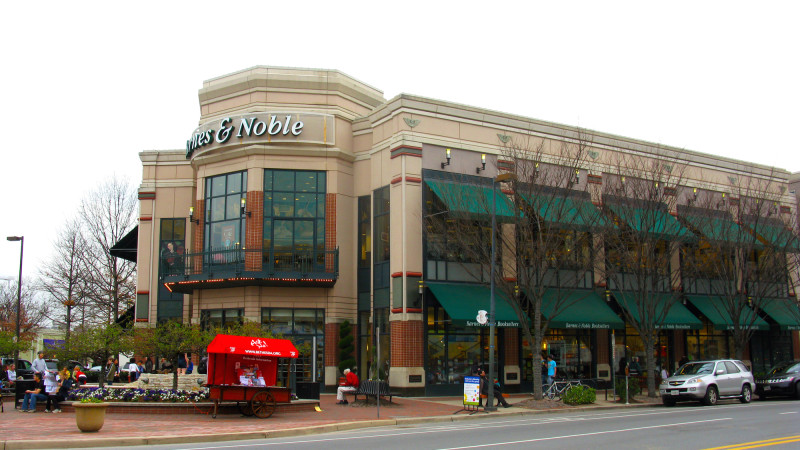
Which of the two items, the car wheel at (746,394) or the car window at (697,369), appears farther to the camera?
the car wheel at (746,394)

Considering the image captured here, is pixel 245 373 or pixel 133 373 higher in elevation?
pixel 245 373

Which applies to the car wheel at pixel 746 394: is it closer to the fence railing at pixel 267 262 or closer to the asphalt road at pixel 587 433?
the asphalt road at pixel 587 433

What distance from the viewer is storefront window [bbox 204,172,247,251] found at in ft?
102

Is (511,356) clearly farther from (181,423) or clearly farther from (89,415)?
(89,415)

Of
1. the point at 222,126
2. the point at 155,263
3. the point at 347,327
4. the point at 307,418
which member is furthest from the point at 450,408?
the point at 155,263

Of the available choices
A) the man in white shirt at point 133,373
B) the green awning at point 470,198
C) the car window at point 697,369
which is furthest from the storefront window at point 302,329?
the car window at point 697,369

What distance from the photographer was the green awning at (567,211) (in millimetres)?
25922

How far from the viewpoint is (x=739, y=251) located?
108ft

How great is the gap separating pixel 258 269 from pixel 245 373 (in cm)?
955

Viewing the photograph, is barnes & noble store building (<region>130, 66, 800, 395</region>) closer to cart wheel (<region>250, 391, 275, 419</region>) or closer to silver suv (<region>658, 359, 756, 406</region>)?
silver suv (<region>658, 359, 756, 406</region>)

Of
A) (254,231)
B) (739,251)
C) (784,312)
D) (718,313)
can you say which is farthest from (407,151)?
(784,312)

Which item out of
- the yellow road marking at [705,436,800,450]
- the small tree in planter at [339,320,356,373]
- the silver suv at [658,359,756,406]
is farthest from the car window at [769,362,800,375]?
the small tree in planter at [339,320,356,373]

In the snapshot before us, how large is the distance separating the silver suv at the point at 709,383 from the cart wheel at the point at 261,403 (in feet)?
46.8

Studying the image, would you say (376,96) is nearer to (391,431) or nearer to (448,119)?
(448,119)
